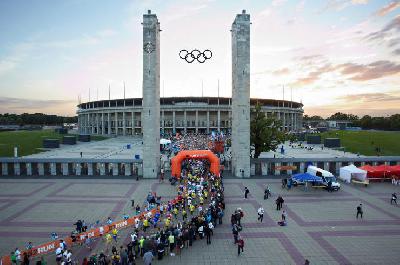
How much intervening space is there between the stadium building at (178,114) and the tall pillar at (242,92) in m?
69.1

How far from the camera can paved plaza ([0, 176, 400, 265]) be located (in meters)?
19.9

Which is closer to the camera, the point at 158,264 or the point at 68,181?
the point at 158,264

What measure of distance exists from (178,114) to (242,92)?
79.0 m

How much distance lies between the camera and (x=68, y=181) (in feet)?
140

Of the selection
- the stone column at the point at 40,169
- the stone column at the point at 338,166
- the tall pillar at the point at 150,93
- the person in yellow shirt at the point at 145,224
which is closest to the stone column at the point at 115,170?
the tall pillar at the point at 150,93

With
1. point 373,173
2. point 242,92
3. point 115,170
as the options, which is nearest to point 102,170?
point 115,170

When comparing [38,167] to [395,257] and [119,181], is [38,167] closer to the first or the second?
[119,181]

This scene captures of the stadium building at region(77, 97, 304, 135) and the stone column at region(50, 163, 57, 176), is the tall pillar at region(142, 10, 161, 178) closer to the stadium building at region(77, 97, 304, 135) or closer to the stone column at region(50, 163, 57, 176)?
the stone column at region(50, 163, 57, 176)

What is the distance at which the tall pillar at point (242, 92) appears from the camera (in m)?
46.1

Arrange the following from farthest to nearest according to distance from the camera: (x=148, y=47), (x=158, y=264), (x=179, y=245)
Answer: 1. (x=148, y=47)
2. (x=179, y=245)
3. (x=158, y=264)

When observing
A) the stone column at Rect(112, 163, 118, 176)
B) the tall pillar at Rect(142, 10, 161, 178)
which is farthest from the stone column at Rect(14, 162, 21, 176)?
the tall pillar at Rect(142, 10, 161, 178)

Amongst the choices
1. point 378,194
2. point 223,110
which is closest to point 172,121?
point 223,110

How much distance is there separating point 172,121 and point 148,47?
78.8 m

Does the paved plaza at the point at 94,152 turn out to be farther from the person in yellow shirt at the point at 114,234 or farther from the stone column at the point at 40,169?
the person in yellow shirt at the point at 114,234
